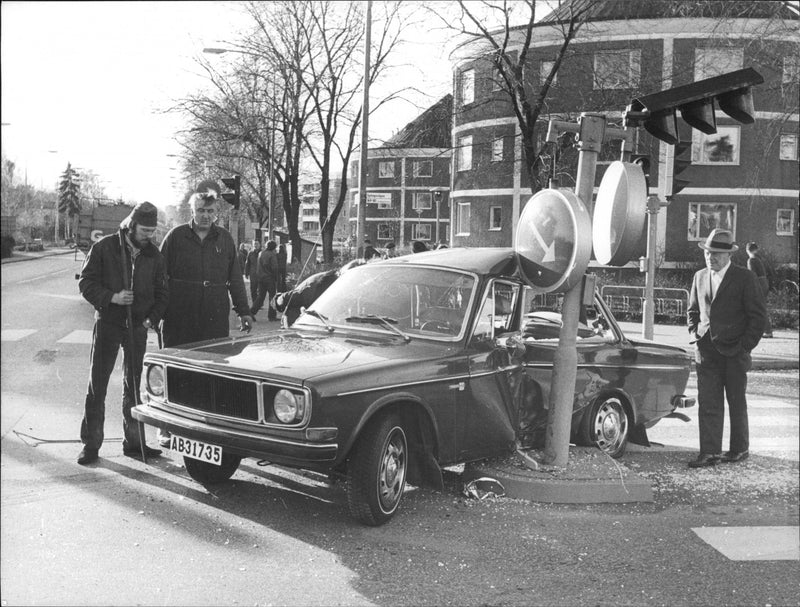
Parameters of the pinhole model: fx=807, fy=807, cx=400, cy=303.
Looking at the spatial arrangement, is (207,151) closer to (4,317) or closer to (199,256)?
(199,256)

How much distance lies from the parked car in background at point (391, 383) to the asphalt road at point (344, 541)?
36 cm

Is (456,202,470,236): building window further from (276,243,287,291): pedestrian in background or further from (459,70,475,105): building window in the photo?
(459,70,475,105): building window

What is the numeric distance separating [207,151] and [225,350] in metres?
23.9

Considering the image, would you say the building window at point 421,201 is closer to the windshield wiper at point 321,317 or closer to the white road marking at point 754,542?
the windshield wiper at point 321,317

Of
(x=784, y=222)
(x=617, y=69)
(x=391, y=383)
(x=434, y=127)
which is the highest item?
(x=617, y=69)

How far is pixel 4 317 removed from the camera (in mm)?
1388

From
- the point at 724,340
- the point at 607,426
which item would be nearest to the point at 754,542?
A: the point at 607,426

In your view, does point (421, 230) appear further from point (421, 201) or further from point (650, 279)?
point (650, 279)

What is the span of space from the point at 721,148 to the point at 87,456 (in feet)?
116

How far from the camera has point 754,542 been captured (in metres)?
5.12

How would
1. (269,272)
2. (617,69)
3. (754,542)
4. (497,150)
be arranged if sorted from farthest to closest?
(497,150), (269,272), (617,69), (754,542)

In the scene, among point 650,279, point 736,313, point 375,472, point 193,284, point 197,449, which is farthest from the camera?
point 650,279

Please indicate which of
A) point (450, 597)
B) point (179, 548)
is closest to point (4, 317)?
point (450, 597)

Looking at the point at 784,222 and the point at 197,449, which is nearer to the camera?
the point at 197,449
